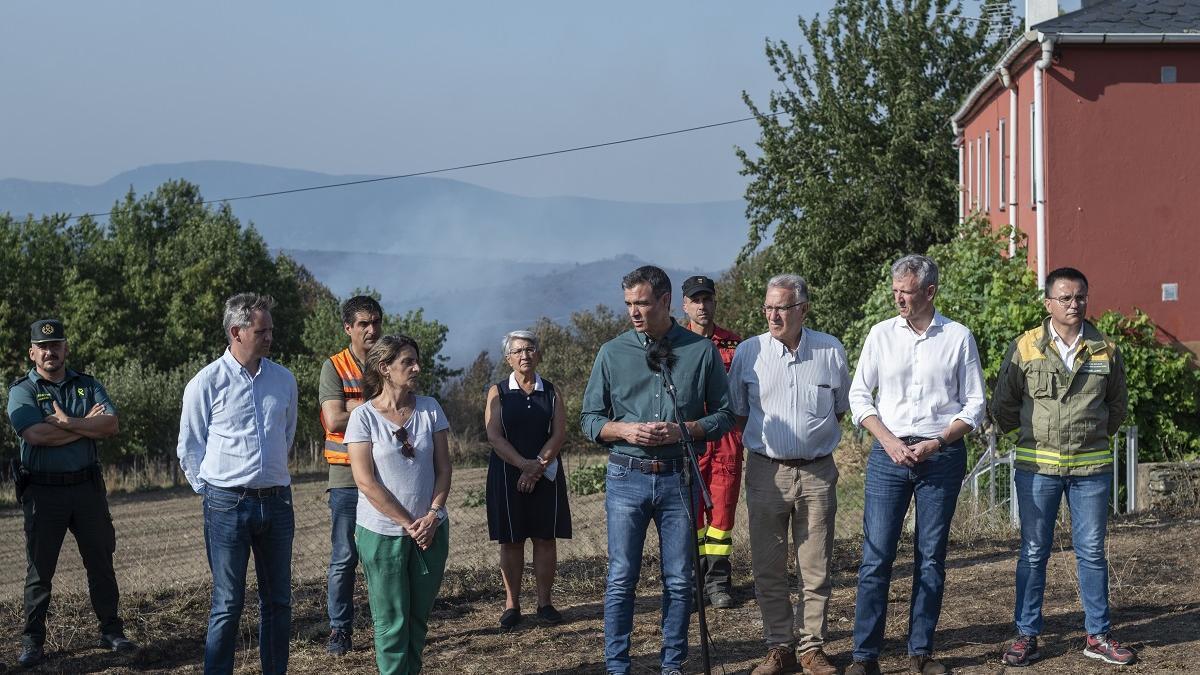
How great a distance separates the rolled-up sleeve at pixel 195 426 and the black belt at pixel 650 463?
1.98m

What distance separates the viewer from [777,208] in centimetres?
3347

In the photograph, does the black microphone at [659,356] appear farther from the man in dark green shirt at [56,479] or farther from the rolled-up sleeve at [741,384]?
the man in dark green shirt at [56,479]

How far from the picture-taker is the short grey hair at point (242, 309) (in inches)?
247

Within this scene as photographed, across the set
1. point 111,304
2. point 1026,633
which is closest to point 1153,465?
point 1026,633

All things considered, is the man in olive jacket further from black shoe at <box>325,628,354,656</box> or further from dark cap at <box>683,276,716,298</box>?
black shoe at <box>325,628,354,656</box>

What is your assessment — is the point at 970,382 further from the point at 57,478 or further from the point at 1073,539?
the point at 57,478

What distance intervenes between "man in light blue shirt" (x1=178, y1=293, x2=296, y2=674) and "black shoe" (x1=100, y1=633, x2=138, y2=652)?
1569 mm

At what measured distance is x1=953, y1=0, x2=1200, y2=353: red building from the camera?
16.6 metres

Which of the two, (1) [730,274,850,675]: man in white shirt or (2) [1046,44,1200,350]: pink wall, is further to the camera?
(2) [1046,44,1200,350]: pink wall

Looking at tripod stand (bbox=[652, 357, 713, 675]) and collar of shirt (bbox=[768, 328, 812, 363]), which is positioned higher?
collar of shirt (bbox=[768, 328, 812, 363])

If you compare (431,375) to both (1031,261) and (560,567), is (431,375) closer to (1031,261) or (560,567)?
(1031,261)

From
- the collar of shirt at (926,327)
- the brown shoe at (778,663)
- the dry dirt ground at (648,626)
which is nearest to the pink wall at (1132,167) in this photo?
the dry dirt ground at (648,626)

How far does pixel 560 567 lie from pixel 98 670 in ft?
11.7

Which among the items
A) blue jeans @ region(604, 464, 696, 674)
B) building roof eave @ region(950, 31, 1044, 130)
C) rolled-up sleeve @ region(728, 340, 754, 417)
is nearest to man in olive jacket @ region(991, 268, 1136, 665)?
rolled-up sleeve @ region(728, 340, 754, 417)
